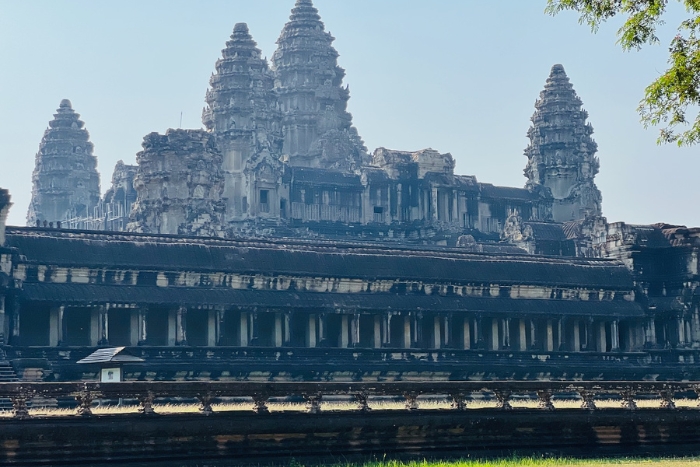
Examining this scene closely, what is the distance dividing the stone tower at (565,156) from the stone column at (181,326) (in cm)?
7286

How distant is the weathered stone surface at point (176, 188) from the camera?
95250 millimetres

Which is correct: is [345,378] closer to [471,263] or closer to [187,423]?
[471,263]

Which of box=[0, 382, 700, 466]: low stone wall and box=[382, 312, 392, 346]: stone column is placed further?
box=[382, 312, 392, 346]: stone column

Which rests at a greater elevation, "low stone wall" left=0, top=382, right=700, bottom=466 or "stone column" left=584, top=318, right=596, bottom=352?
"stone column" left=584, top=318, right=596, bottom=352

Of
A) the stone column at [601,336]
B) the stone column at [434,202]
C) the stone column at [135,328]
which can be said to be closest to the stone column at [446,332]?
the stone column at [601,336]

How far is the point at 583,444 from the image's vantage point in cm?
3509

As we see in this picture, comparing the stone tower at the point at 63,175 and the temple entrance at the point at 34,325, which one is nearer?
the temple entrance at the point at 34,325

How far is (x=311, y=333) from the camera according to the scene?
66.1 metres

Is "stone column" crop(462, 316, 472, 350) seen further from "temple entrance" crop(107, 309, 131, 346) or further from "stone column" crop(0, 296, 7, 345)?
"stone column" crop(0, 296, 7, 345)

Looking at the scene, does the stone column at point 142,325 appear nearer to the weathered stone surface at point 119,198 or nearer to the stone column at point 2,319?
the stone column at point 2,319

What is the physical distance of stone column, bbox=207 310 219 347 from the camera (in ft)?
207

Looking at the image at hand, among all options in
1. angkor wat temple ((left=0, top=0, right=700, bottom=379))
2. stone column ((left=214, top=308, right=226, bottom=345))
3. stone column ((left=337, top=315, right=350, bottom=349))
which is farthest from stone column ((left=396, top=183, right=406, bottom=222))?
stone column ((left=214, top=308, right=226, bottom=345))

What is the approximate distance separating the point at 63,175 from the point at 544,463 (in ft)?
350

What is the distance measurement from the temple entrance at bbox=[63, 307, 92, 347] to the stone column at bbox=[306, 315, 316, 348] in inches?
403
